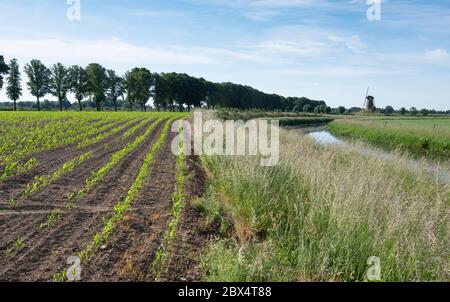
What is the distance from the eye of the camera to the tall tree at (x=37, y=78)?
7725 centimetres

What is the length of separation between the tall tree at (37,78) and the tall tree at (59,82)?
1.67m

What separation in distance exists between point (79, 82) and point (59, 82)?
4.43 m

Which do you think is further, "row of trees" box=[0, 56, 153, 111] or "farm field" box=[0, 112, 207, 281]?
"row of trees" box=[0, 56, 153, 111]

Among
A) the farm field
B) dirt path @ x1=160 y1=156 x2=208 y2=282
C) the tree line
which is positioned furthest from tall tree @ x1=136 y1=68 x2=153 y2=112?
dirt path @ x1=160 y1=156 x2=208 y2=282

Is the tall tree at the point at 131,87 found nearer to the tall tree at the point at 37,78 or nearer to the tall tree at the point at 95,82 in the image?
the tall tree at the point at 95,82

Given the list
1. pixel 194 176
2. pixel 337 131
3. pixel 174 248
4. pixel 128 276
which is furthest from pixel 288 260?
pixel 337 131

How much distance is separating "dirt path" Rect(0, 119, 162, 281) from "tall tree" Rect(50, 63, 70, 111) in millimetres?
79092

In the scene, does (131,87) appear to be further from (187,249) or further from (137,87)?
(187,249)

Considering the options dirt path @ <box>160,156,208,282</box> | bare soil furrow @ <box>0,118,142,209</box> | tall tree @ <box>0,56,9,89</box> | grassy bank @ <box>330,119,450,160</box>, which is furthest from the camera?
tall tree @ <box>0,56,9,89</box>

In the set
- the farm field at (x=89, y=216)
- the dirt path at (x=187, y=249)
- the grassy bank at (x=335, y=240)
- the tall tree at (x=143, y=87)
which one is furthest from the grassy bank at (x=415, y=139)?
the tall tree at (x=143, y=87)

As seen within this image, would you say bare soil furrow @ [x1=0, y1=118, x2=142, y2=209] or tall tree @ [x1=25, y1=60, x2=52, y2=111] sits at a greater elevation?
tall tree @ [x1=25, y1=60, x2=52, y2=111]

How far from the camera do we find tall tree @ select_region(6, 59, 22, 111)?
244 ft

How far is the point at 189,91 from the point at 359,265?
9161 centimetres

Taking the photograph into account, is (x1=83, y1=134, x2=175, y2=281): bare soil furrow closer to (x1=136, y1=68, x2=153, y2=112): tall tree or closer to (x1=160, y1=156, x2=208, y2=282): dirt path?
(x1=160, y1=156, x2=208, y2=282): dirt path
